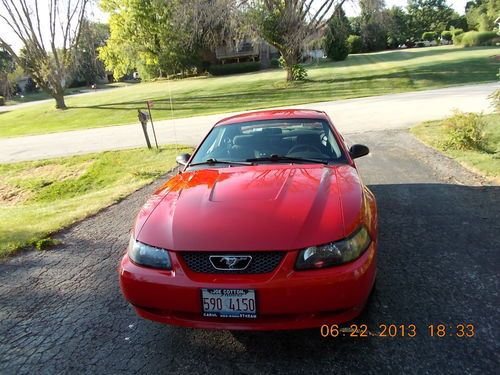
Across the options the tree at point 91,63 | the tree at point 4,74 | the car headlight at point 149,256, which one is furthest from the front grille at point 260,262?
the tree at point 4,74

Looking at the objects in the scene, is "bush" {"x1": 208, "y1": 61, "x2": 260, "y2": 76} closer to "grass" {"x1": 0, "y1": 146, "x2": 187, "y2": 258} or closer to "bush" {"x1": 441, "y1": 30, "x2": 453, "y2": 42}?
"grass" {"x1": 0, "y1": 146, "x2": 187, "y2": 258}

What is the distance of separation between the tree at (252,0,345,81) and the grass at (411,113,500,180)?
15.1 meters

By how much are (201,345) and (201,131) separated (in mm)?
12699

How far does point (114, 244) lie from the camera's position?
4895 millimetres

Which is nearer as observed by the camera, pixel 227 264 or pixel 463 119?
pixel 227 264

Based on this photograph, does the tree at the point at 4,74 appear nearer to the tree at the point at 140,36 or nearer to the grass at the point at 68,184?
the tree at the point at 140,36

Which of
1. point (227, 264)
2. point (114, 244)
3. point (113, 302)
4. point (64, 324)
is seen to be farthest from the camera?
point (114, 244)

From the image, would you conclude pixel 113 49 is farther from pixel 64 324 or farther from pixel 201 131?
pixel 64 324

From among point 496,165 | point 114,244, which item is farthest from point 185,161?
point 496,165

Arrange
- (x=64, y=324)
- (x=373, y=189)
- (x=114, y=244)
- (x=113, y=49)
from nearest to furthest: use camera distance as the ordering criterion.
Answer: (x=64, y=324)
(x=114, y=244)
(x=373, y=189)
(x=113, y=49)

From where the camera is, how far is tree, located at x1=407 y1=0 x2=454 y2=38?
281ft

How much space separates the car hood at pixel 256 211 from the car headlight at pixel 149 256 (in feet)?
0.14

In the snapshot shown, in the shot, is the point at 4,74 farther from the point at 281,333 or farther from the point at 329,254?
the point at 329,254

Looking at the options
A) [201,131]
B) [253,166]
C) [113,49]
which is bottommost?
[201,131]
